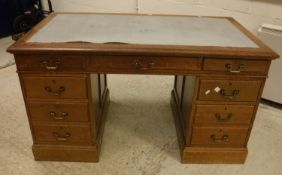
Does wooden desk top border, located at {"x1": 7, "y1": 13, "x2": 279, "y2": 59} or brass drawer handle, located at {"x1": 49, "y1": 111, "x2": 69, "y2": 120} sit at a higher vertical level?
wooden desk top border, located at {"x1": 7, "y1": 13, "x2": 279, "y2": 59}

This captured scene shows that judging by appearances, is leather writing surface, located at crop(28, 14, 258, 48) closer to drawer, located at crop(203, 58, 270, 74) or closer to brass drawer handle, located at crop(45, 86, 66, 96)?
drawer, located at crop(203, 58, 270, 74)

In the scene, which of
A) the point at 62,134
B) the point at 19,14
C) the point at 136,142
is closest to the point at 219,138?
the point at 136,142

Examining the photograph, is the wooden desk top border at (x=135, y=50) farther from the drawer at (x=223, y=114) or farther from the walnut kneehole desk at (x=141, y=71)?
the drawer at (x=223, y=114)

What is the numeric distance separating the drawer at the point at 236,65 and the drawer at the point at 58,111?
0.69 m

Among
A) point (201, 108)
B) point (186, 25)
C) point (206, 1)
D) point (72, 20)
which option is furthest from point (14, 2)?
point (201, 108)

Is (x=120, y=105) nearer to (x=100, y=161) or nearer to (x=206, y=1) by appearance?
(x=100, y=161)

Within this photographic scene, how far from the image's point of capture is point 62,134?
151 centimetres

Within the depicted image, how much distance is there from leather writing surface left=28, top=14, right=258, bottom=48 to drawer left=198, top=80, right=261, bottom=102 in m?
0.19

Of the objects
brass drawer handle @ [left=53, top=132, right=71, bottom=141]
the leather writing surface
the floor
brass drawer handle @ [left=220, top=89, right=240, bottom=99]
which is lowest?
the floor

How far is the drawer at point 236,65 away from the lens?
1.29 metres

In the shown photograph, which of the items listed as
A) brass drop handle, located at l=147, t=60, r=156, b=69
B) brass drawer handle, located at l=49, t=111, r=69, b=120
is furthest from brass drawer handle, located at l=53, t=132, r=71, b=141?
brass drop handle, located at l=147, t=60, r=156, b=69

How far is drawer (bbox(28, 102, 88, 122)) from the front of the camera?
55.6 inches

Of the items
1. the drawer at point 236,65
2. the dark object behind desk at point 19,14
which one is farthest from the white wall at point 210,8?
the drawer at point 236,65

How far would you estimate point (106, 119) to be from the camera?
1996 millimetres
